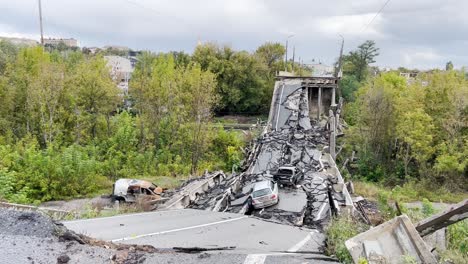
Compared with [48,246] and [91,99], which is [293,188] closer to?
[48,246]

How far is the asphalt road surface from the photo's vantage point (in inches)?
192

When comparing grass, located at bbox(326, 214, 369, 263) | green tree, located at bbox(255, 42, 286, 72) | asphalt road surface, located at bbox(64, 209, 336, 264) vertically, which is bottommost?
asphalt road surface, located at bbox(64, 209, 336, 264)

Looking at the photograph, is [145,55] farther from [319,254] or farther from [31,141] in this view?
[319,254]

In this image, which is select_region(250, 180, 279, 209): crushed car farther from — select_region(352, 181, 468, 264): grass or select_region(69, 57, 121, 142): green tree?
select_region(69, 57, 121, 142): green tree

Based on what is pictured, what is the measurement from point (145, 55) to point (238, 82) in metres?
15.3

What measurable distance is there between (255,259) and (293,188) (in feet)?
33.8

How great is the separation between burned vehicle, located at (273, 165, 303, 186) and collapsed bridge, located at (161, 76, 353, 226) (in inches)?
9.1

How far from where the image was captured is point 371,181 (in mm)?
28359

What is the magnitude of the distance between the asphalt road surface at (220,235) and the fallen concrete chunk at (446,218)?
4.57 feet

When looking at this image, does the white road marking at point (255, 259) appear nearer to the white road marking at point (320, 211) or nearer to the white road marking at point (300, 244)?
the white road marking at point (300, 244)

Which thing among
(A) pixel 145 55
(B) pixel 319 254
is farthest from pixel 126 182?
(A) pixel 145 55

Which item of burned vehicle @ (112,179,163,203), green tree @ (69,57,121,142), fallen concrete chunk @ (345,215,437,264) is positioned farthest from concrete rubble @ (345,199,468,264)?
green tree @ (69,57,121,142)

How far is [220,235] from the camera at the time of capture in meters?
7.17

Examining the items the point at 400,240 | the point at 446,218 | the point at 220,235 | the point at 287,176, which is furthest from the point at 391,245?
the point at 287,176
